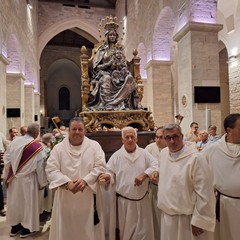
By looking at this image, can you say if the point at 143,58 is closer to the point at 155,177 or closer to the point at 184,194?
the point at 155,177

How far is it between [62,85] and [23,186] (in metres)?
25.2

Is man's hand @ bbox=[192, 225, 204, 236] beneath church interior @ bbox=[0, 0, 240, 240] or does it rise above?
beneath

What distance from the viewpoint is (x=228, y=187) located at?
2.37 meters

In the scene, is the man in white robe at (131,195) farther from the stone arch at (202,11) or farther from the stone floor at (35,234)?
the stone arch at (202,11)

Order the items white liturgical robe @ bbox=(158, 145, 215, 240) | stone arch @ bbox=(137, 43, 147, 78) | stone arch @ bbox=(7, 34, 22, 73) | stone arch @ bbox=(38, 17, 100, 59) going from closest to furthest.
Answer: white liturgical robe @ bbox=(158, 145, 215, 240) < stone arch @ bbox=(7, 34, 22, 73) < stone arch @ bbox=(137, 43, 147, 78) < stone arch @ bbox=(38, 17, 100, 59)

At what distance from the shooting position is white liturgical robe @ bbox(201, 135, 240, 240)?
236cm

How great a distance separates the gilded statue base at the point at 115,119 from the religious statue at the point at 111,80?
0.15 meters

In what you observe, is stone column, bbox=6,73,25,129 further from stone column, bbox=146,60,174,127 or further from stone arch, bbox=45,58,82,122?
stone arch, bbox=45,58,82,122

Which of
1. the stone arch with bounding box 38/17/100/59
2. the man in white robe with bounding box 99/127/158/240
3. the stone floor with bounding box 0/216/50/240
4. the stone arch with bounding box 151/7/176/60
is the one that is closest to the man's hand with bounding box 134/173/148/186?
the man in white robe with bounding box 99/127/158/240

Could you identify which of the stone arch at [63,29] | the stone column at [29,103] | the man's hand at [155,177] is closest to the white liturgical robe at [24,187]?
the man's hand at [155,177]

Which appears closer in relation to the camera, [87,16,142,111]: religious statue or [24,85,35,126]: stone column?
[87,16,142,111]: religious statue

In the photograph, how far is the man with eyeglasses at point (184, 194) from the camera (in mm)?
2062

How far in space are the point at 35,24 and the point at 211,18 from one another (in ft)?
44.6

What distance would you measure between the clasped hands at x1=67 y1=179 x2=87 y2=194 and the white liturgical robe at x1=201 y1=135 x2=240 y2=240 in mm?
1251
